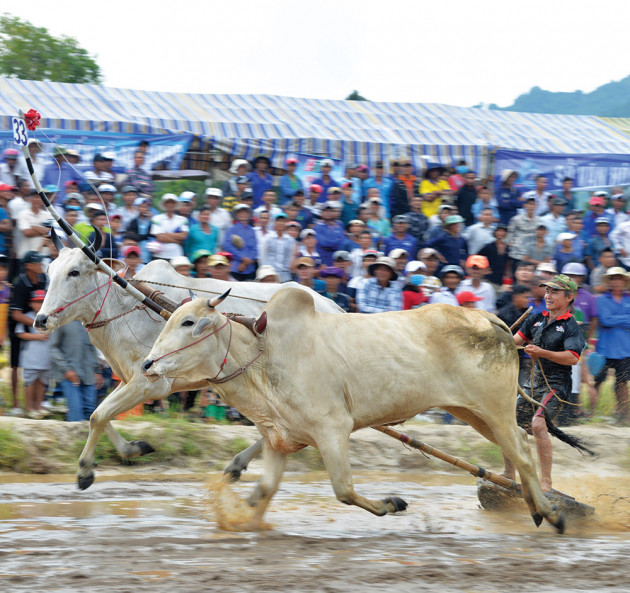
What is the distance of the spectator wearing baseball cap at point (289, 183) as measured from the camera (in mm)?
13469

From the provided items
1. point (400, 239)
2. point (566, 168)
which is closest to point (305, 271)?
point (400, 239)

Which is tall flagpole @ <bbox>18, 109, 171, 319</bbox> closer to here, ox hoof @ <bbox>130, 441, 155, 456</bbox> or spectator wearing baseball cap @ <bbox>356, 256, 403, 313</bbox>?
ox hoof @ <bbox>130, 441, 155, 456</bbox>

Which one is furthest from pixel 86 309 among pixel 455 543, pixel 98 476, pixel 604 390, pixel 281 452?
pixel 604 390

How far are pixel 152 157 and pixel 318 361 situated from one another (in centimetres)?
734

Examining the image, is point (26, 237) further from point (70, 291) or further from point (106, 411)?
point (106, 411)

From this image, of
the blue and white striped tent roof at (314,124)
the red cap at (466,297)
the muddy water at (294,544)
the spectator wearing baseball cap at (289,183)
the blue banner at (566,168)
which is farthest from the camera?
the blue and white striped tent roof at (314,124)

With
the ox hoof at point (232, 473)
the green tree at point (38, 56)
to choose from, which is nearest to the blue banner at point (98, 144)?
the ox hoof at point (232, 473)

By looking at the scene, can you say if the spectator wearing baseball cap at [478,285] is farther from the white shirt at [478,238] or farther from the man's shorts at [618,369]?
the white shirt at [478,238]

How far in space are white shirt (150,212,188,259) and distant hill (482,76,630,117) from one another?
7787 cm

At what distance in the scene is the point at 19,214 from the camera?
35.0 feet

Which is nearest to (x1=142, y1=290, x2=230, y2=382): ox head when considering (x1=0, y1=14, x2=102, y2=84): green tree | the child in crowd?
the child in crowd

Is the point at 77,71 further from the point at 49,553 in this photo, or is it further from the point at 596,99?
the point at 596,99

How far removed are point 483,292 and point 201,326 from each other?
18.2ft

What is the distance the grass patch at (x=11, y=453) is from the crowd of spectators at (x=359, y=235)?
3.41ft
